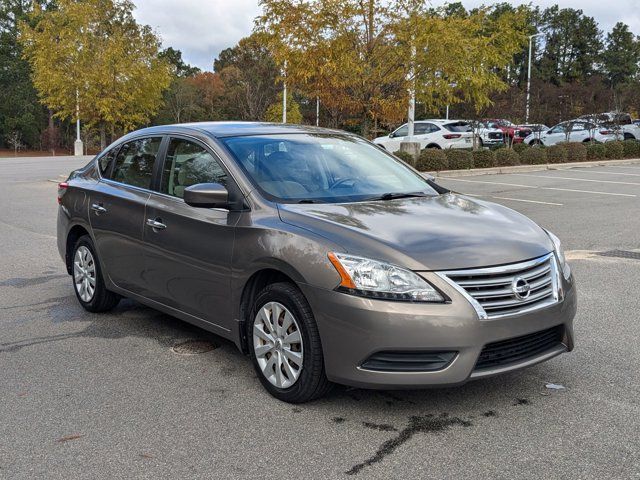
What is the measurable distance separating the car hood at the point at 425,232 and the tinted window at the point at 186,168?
77 cm

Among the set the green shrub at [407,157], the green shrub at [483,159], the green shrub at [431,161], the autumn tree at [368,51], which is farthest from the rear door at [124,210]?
→ the green shrub at [483,159]

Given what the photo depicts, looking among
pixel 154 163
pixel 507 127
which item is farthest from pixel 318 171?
pixel 507 127

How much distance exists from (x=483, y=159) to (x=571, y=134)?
469 inches

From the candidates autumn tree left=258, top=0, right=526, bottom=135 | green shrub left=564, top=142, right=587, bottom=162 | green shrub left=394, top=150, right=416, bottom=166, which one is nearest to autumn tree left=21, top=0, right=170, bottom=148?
autumn tree left=258, top=0, right=526, bottom=135

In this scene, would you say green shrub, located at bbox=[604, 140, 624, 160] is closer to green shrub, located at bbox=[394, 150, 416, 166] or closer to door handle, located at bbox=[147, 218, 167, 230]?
green shrub, located at bbox=[394, 150, 416, 166]

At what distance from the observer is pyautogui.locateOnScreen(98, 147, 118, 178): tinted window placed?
19.8 ft

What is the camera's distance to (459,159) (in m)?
21.6

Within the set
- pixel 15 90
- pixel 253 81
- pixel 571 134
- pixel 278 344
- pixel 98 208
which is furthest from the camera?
pixel 15 90

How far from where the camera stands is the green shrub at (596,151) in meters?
27.7

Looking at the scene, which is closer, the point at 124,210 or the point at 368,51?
the point at 124,210

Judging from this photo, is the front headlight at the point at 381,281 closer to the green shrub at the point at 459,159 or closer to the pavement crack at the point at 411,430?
the pavement crack at the point at 411,430

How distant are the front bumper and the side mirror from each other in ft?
3.29

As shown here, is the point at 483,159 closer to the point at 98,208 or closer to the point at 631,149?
the point at 631,149

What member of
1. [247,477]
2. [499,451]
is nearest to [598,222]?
[499,451]
